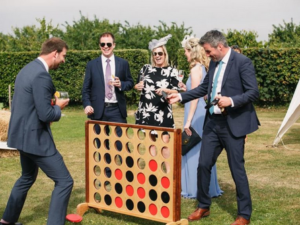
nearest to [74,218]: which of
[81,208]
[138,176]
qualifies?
[81,208]

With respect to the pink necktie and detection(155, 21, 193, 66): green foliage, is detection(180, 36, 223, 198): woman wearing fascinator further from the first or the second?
detection(155, 21, 193, 66): green foliage

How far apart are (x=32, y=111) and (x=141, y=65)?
15.5 m

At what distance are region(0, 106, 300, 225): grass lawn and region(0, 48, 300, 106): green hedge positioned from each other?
695 centimetres

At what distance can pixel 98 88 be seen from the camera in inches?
296

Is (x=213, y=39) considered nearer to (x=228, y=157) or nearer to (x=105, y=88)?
(x=228, y=157)

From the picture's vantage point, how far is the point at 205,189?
235 inches

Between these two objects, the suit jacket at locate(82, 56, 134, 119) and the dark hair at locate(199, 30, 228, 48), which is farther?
the suit jacket at locate(82, 56, 134, 119)

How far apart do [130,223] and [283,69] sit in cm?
1479

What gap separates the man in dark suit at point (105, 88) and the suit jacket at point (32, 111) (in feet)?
8.09

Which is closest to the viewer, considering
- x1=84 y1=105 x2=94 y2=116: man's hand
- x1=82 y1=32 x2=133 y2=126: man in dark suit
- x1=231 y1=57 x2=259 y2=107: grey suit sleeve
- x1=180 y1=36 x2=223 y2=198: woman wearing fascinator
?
x1=231 y1=57 x2=259 y2=107: grey suit sleeve

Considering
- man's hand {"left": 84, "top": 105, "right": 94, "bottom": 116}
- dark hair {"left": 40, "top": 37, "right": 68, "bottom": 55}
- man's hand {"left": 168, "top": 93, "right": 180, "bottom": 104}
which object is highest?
dark hair {"left": 40, "top": 37, "right": 68, "bottom": 55}

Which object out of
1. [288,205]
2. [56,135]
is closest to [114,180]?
[288,205]

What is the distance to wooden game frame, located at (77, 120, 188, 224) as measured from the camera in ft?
17.3

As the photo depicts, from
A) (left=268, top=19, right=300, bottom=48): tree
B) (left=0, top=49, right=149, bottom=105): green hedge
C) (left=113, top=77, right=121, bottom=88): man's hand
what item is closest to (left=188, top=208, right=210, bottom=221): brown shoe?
(left=113, top=77, right=121, bottom=88): man's hand
